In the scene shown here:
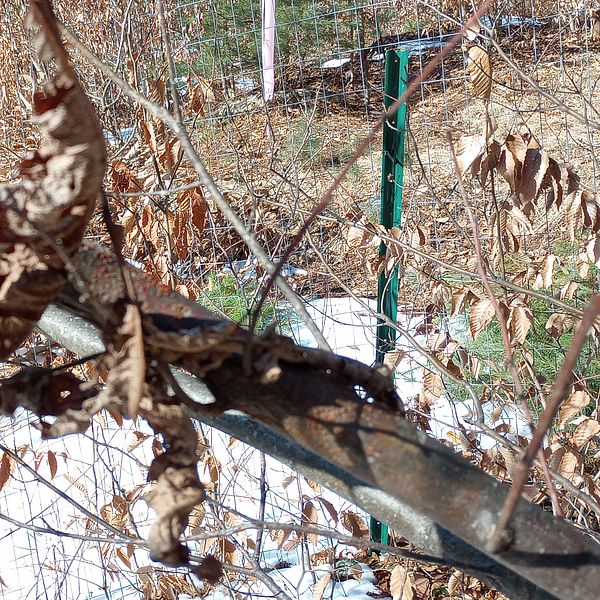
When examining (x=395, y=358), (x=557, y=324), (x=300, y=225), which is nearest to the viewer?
(x=395, y=358)

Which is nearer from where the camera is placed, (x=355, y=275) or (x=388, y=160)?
(x=388, y=160)

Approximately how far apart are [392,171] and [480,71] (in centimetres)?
106

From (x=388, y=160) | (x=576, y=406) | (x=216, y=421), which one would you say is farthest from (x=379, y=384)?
(x=388, y=160)

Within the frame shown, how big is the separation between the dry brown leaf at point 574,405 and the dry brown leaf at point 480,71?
0.77m

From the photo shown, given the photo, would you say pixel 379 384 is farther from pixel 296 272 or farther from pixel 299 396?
pixel 296 272

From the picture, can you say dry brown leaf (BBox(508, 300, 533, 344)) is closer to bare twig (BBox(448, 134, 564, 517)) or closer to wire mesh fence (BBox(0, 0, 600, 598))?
wire mesh fence (BBox(0, 0, 600, 598))

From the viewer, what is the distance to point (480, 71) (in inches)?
59.0

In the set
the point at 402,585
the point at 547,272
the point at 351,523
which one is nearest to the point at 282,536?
the point at 351,523

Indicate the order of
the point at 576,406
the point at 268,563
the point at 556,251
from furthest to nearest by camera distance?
1. the point at 556,251
2. the point at 268,563
3. the point at 576,406

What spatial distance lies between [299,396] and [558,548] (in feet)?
0.77

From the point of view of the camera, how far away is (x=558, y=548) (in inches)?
22.2

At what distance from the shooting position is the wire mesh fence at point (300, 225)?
214 cm

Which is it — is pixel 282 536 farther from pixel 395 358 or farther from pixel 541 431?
pixel 541 431

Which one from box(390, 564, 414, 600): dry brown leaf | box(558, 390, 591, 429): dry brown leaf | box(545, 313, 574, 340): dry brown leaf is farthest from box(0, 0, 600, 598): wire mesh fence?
box(390, 564, 414, 600): dry brown leaf
